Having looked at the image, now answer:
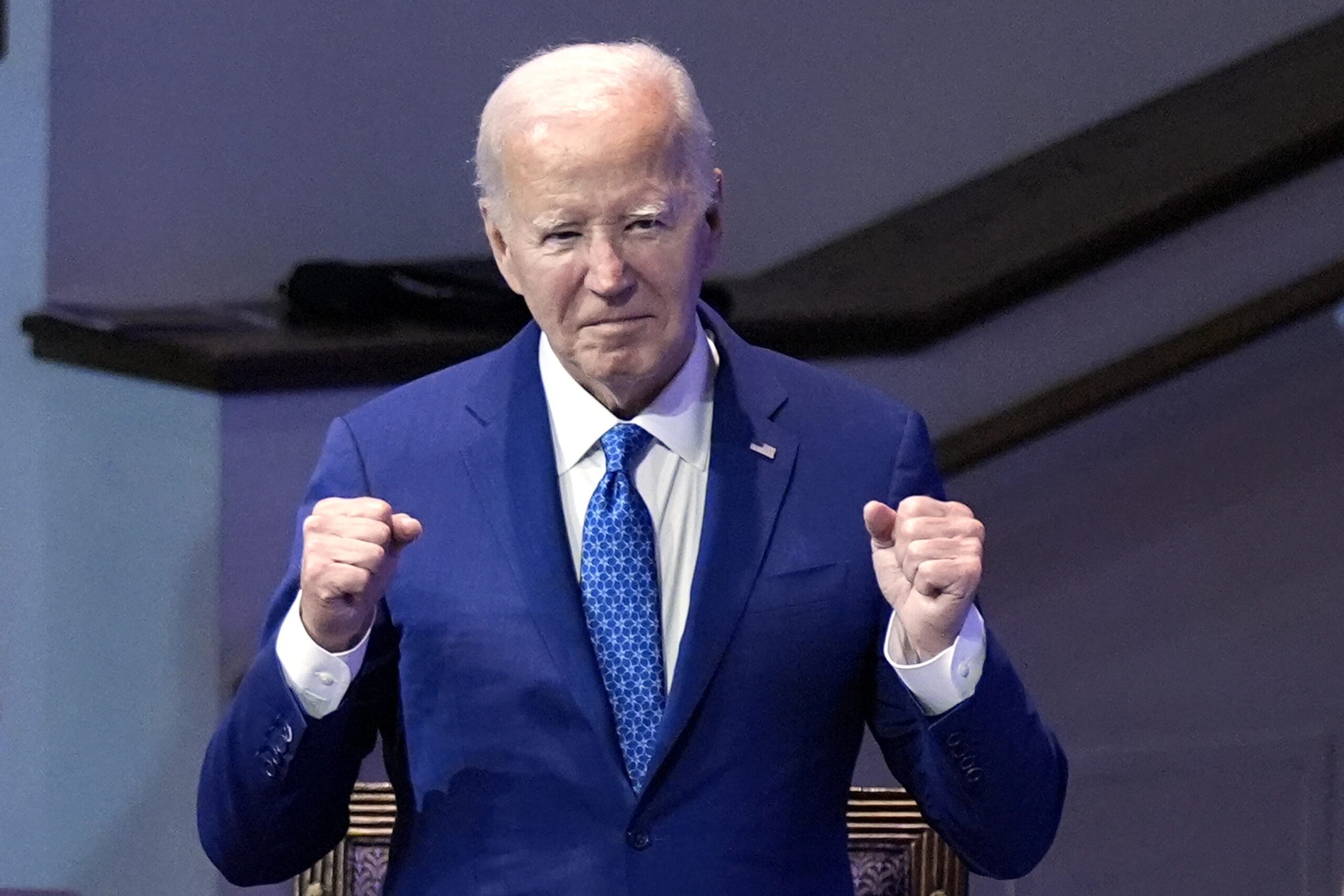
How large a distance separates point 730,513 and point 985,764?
0.29 metres

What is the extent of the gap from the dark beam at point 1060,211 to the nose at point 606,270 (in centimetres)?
126

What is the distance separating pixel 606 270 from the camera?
1581 mm

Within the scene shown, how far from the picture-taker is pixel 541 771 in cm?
162

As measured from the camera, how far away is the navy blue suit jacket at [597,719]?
161cm

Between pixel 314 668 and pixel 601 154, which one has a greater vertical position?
pixel 601 154

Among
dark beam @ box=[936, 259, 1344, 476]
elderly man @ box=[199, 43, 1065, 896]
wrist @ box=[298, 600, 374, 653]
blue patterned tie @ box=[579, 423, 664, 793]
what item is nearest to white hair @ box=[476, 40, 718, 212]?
elderly man @ box=[199, 43, 1065, 896]

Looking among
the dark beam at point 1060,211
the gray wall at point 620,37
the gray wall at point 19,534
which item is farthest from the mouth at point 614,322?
the gray wall at point 620,37

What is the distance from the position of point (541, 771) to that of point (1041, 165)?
6.33 ft

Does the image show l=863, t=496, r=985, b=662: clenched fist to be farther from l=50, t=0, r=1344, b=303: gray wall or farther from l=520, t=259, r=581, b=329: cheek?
l=50, t=0, r=1344, b=303: gray wall

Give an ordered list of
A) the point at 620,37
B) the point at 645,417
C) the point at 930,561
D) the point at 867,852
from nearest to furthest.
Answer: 1. the point at 930,561
2. the point at 645,417
3. the point at 867,852
4. the point at 620,37

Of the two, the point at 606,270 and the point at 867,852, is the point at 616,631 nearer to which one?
the point at 606,270

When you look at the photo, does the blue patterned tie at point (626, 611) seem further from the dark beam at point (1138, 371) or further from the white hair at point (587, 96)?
the dark beam at point (1138, 371)

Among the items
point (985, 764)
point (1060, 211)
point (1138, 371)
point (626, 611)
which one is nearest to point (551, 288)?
point (626, 611)

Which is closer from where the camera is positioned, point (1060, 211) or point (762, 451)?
point (762, 451)
